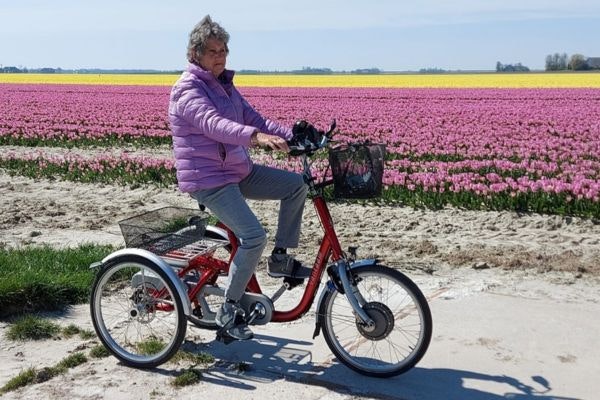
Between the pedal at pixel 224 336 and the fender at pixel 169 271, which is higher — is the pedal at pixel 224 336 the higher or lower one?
the lower one

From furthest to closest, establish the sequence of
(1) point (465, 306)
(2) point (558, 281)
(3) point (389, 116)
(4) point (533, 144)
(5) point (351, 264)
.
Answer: (3) point (389, 116) < (4) point (533, 144) < (2) point (558, 281) < (1) point (465, 306) < (5) point (351, 264)

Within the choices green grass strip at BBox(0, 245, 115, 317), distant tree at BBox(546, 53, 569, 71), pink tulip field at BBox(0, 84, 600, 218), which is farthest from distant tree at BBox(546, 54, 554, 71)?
green grass strip at BBox(0, 245, 115, 317)

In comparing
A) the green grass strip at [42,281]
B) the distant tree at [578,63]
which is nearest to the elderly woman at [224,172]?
the green grass strip at [42,281]

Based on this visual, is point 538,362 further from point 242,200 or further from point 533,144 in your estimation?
point 533,144

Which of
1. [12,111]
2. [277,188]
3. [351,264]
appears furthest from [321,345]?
[12,111]

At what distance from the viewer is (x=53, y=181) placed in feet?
42.7

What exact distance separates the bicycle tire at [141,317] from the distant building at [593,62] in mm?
93039

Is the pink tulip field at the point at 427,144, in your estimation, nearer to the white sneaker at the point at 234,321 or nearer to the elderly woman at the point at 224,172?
the elderly woman at the point at 224,172

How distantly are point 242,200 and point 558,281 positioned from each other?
318 cm

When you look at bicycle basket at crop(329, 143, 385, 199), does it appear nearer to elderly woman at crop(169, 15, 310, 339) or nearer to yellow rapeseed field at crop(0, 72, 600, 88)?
elderly woman at crop(169, 15, 310, 339)

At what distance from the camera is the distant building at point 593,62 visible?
296ft


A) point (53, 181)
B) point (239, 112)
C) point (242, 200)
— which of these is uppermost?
point (239, 112)

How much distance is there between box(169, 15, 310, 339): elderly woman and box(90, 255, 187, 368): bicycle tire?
0.33 m

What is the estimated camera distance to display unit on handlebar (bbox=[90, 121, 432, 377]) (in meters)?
4.25
